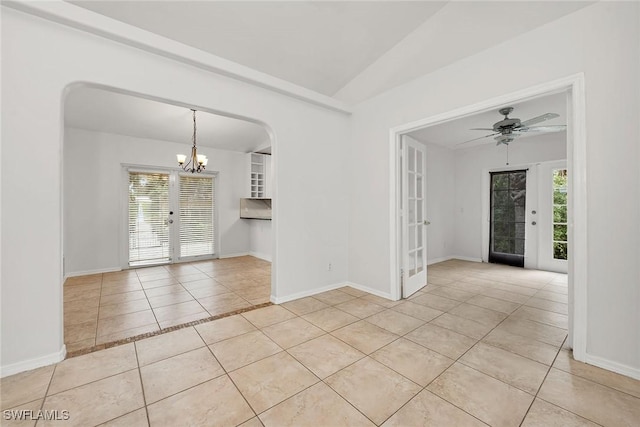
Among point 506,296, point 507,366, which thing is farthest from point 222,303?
point 506,296

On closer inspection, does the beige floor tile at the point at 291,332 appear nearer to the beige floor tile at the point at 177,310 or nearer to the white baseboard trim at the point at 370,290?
the beige floor tile at the point at 177,310

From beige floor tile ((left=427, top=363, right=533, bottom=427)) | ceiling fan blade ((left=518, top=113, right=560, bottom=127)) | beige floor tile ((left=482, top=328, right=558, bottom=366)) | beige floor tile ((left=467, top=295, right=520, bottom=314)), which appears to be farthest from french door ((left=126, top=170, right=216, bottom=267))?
ceiling fan blade ((left=518, top=113, right=560, bottom=127))

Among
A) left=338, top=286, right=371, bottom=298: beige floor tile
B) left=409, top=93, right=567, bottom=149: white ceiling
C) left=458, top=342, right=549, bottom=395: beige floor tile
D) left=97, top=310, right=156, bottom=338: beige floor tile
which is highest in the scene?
left=409, top=93, right=567, bottom=149: white ceiling

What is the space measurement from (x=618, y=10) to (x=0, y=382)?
489 cm

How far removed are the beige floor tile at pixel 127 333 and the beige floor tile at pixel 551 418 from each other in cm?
291

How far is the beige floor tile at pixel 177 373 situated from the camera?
160cm

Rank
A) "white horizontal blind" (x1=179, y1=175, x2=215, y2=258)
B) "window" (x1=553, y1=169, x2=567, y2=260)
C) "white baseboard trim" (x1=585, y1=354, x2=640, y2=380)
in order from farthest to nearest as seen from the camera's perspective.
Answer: "white horizontal blind" (x1=179, y1=175, x2=215, y2=258) < "window" (x1=553, y1=169, x2=567, y2=260) < "white baseboard trim" (x1=585, y1=354, x2=640, y2=380)

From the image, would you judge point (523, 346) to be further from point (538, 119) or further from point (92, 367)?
point (92, 367)

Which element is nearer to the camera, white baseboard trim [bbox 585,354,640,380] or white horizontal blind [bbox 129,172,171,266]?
white baseboard trim [bbox 585,354,640,380]

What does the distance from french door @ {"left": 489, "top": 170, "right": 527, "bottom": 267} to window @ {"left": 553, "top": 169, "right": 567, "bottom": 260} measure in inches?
18.1

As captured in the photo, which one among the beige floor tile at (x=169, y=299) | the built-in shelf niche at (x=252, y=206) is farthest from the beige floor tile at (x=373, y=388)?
the built-in shelf niche at (x=252, y=206)

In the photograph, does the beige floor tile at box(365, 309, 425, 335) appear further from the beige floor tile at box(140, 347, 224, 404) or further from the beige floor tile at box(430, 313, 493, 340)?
the beige floor tile at box(140, 347, 224, 404)

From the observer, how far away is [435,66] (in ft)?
9.05

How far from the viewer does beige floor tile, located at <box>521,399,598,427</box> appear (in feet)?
4.42
